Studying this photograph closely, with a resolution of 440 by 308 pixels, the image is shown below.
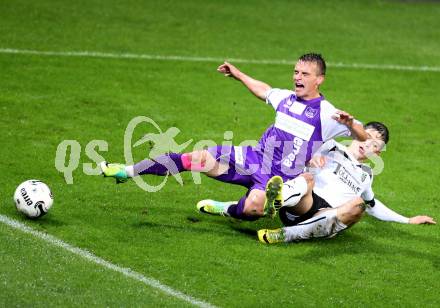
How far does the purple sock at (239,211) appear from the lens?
10.0 m

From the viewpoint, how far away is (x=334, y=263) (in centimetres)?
959

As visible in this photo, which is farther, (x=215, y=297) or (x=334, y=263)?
(x=334, y=263)

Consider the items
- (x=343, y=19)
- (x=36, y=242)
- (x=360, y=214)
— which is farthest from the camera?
(x=343, y=19)

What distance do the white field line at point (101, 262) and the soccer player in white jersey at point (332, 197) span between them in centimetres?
156

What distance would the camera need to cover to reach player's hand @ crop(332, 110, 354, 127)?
366 inches

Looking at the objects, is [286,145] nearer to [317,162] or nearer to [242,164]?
[317,162]

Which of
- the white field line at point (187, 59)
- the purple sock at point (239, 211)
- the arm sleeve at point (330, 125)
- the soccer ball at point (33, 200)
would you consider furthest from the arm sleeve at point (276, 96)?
the white field line at point (187, 59)

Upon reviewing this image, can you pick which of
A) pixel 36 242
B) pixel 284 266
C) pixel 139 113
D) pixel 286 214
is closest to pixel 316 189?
pixel 286 214

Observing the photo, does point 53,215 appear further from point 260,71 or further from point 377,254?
point 260,71

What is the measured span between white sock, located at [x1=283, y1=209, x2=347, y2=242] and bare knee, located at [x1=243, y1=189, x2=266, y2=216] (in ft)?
1.05

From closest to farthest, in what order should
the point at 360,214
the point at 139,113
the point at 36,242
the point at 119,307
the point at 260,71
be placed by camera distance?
the point at 119,307
the point at 36,242
the point at 360,214
the point at 139,113
the point at 260,71

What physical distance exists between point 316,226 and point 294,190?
1.68ft

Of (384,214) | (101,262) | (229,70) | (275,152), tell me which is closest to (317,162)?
(275,152)

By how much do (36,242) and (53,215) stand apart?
34.4 inches
